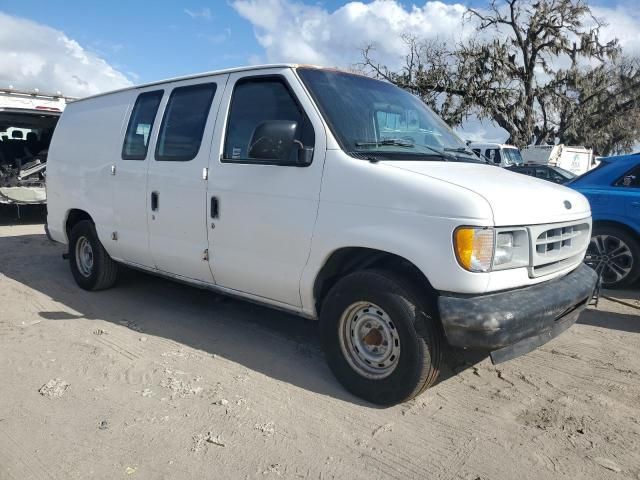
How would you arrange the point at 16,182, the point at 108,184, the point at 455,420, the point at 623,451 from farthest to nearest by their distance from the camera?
the point at 16,182
the point at 108,184
the point at 455,420
the point at 623,451

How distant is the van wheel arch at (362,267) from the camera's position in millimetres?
3256

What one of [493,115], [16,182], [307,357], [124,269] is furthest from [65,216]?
[493,115]

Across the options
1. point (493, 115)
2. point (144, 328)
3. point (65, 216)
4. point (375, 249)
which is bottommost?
point (144, 328)

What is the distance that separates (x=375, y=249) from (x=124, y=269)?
4.08 metres

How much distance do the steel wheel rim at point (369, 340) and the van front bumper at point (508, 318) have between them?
453 mm

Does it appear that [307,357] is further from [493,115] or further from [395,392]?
[493,115]

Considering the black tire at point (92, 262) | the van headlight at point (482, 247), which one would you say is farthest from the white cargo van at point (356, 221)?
the black tire at point (92, 262)

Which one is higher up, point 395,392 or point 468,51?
point 468,51

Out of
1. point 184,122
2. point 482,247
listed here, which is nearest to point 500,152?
point 184,122

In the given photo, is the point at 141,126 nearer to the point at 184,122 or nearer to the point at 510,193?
the point at 184,122

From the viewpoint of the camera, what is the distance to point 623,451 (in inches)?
115

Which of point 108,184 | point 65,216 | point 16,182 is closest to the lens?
point 108,184

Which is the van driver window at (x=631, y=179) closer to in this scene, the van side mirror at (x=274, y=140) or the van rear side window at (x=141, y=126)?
the van side mirror at (x=274, y=140)

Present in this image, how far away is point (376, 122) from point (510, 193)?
1.16 meters
